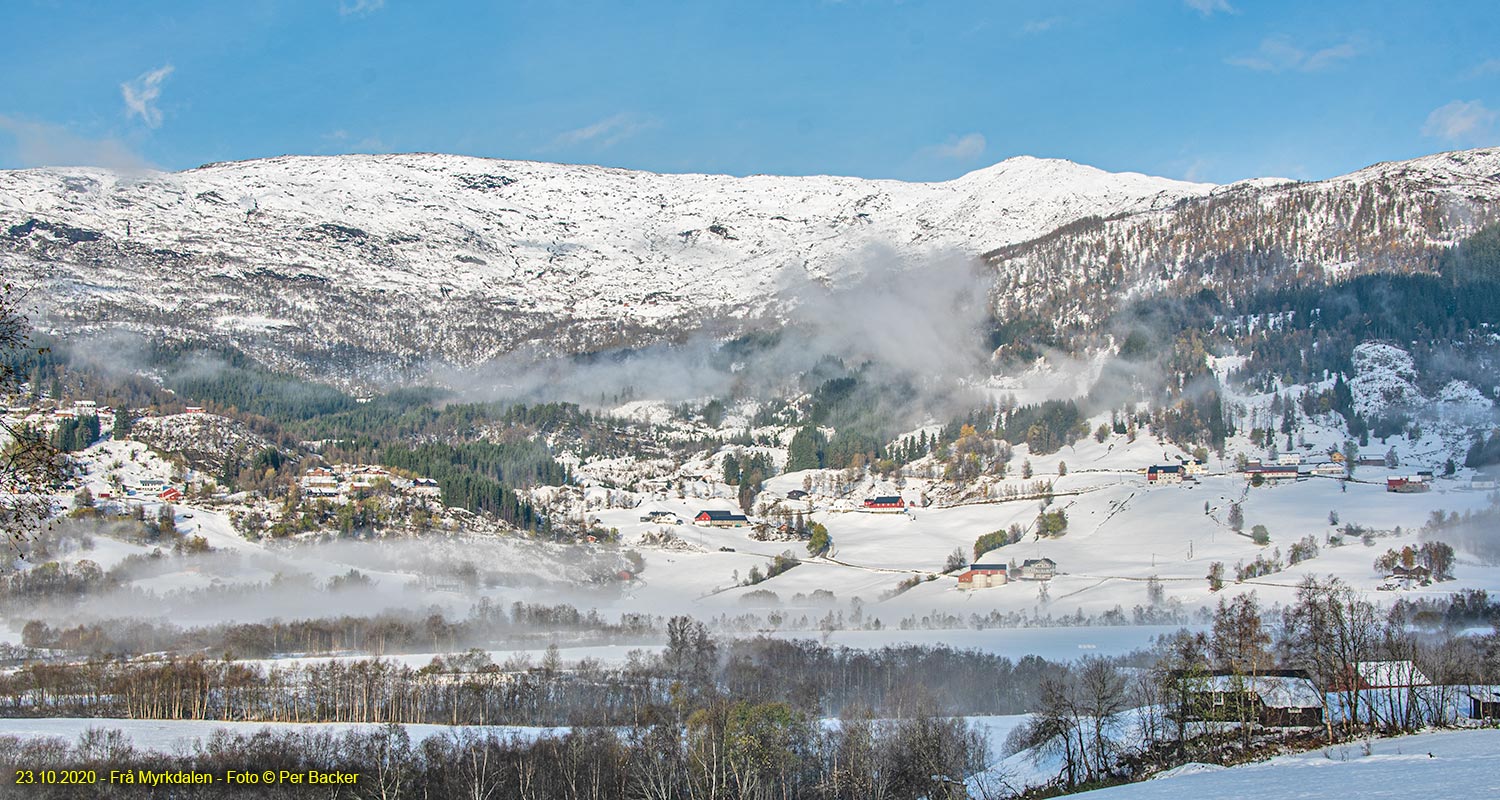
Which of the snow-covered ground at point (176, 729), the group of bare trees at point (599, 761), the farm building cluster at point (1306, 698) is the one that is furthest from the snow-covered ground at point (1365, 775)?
the snow-covered ground at point (176, 729)

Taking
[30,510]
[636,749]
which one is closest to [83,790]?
[636,749]

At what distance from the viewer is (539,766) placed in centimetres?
9200

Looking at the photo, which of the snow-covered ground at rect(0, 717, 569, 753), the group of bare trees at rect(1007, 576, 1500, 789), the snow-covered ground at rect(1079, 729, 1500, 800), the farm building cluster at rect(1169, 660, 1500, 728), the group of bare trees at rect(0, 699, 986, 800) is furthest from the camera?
the snow-covered ground at rect(0, 717, 569, 753)

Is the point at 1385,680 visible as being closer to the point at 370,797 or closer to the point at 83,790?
the point at 370,797

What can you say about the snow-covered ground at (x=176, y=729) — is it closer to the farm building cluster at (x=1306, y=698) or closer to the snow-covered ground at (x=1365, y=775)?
the farm building cluster at (x=1306, y=698)

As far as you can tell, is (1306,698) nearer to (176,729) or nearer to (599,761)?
(599,761)

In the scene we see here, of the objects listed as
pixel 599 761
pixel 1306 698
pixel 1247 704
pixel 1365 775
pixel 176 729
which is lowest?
pixel 176 729

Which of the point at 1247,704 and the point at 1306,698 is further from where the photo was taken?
the point at 1306,698

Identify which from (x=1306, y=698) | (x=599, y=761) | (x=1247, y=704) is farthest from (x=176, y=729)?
(x=1306, y=698)

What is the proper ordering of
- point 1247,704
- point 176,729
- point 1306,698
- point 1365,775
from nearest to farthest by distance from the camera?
point 1365,775
point 1247,704
point 1306,698
point 176,729

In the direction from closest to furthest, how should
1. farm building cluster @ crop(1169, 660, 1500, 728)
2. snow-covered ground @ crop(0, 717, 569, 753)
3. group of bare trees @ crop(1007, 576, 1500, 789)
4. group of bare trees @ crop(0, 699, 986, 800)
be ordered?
group of bare trees @ crop(1007, 576, 1500, 789) → farm building cluster @ crop(1169, 660, 1500, 728) → group of bare trees @ crop(0, 699, 986, 800) → snow-covered ground @ crop(0, 717, 569, 753)

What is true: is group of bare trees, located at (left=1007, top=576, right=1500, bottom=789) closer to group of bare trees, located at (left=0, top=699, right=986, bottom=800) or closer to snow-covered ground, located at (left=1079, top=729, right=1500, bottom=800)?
snow-covered ground, located at (left=1079, top=729, right=1500, bottom=800)

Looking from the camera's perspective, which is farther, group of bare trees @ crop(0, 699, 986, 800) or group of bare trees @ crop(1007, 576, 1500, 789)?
group of bare trees @ crop(0, 699, 986, 800)

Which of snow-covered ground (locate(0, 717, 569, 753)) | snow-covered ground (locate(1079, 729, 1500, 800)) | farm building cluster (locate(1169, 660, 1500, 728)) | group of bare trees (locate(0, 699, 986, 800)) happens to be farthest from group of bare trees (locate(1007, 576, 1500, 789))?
snow-covered ground (locate(0, 717, 569, 753))
